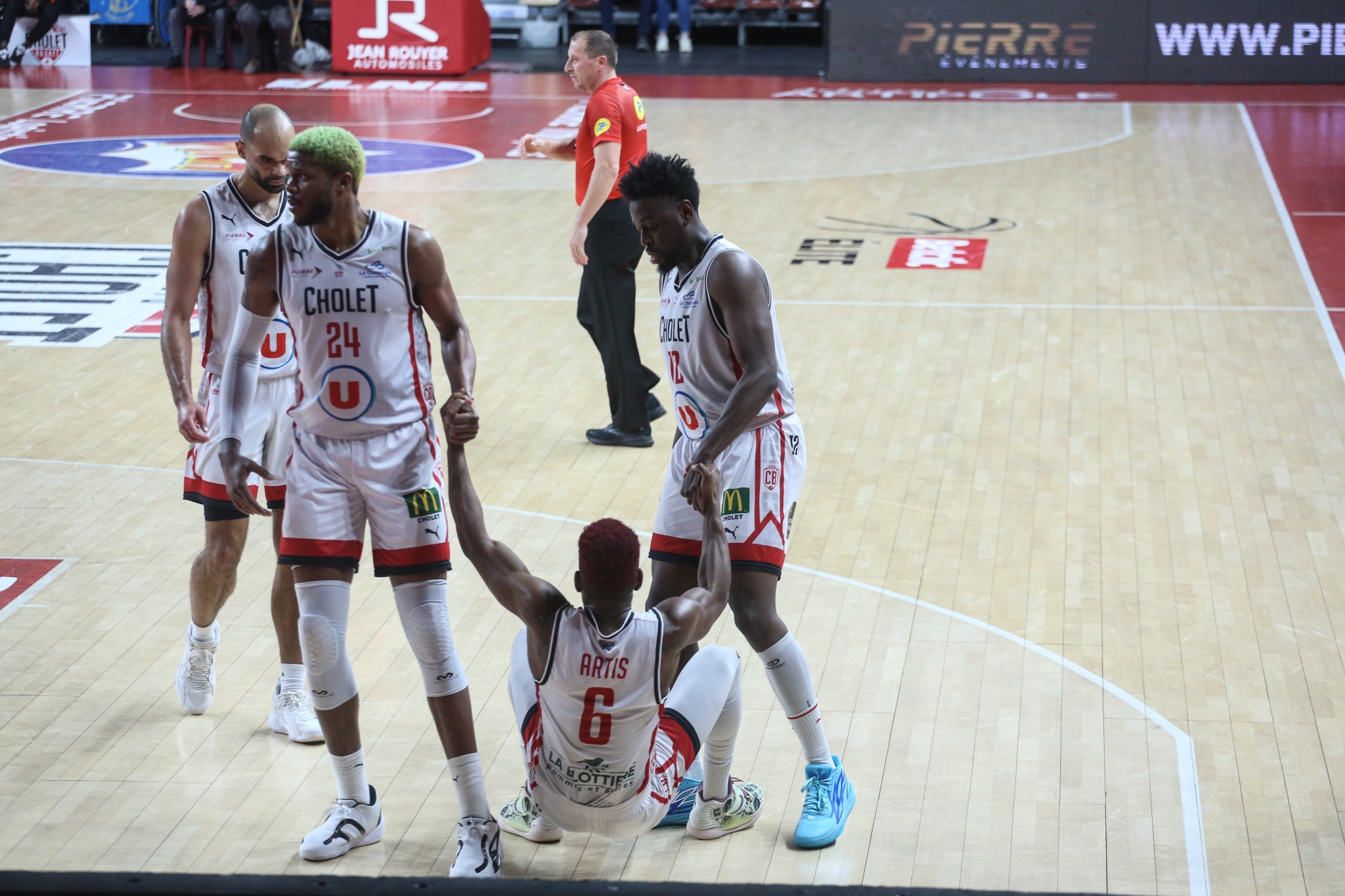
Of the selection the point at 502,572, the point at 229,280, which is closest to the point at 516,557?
the point at 502,572

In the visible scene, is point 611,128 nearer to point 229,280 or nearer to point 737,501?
point 229,280

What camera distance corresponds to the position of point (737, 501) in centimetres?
404

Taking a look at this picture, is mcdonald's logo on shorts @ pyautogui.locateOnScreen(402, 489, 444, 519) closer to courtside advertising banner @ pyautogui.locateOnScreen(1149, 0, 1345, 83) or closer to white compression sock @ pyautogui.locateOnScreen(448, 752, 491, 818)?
white compression sock @ pyautogui.locateOnScreen(448, 752, 491, 818)

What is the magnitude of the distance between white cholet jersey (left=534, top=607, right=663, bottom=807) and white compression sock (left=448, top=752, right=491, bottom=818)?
0.89 feet

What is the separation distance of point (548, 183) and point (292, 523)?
974cm

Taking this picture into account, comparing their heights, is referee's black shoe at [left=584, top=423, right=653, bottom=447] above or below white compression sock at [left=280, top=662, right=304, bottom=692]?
above

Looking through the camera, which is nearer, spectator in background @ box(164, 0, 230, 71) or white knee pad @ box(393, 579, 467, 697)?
white knee pad @ box(393, 579, 467, 697)

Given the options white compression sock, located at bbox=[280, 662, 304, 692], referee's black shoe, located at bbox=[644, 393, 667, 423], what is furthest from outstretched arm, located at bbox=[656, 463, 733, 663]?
referee's black shoe, located at bbox=[644, 393, 667, 423]

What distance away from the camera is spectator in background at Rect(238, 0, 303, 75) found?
19.0m

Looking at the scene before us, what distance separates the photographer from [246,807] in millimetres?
4211

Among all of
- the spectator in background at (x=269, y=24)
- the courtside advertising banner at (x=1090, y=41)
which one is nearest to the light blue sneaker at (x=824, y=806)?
the courtside advertising banner at (x=1090, y=41)

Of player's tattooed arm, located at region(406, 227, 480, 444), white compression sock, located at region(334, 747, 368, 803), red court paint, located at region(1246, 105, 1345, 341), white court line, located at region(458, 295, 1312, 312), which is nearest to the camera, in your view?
player's tattooed arm, located at region(406, 227, 480, 444)

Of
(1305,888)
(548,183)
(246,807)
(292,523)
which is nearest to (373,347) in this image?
(292,523)

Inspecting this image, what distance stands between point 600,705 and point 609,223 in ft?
12.9
